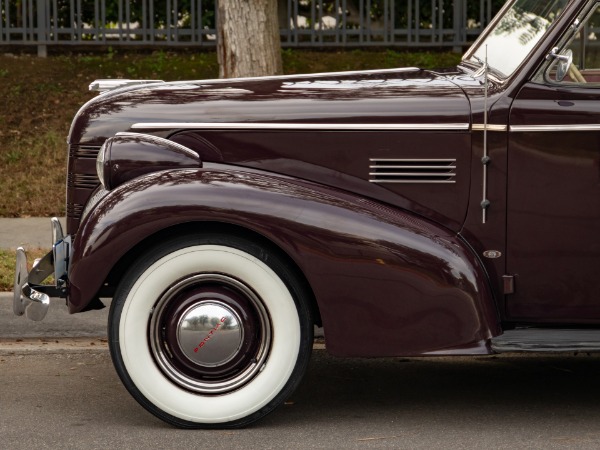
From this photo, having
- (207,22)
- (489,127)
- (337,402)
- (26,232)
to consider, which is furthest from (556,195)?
(207,22)

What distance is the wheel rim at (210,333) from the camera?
14.8 feet

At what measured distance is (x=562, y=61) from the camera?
455cm

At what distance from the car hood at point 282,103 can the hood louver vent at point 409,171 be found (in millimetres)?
159

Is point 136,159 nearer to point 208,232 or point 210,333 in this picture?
point 208,232

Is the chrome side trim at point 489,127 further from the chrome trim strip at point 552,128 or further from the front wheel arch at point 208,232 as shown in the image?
the front wheel arch at point 208,232

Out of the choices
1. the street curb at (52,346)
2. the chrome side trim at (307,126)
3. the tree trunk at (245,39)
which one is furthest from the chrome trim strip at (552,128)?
the tree trunk at (245,39)

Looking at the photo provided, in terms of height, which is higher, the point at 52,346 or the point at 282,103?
the point at 282,103

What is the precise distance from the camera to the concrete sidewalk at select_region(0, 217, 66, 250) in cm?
793

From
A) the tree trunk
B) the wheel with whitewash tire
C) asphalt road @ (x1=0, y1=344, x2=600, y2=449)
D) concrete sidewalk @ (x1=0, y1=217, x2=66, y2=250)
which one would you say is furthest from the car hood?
the tree trunk

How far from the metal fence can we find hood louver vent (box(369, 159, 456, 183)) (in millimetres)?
8818

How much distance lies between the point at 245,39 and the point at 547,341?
5517 mm

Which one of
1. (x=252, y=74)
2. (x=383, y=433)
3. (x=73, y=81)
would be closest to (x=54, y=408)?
(x=383, y=433)

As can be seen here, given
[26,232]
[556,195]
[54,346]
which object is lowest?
[54,346]

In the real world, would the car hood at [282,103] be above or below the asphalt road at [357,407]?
above
